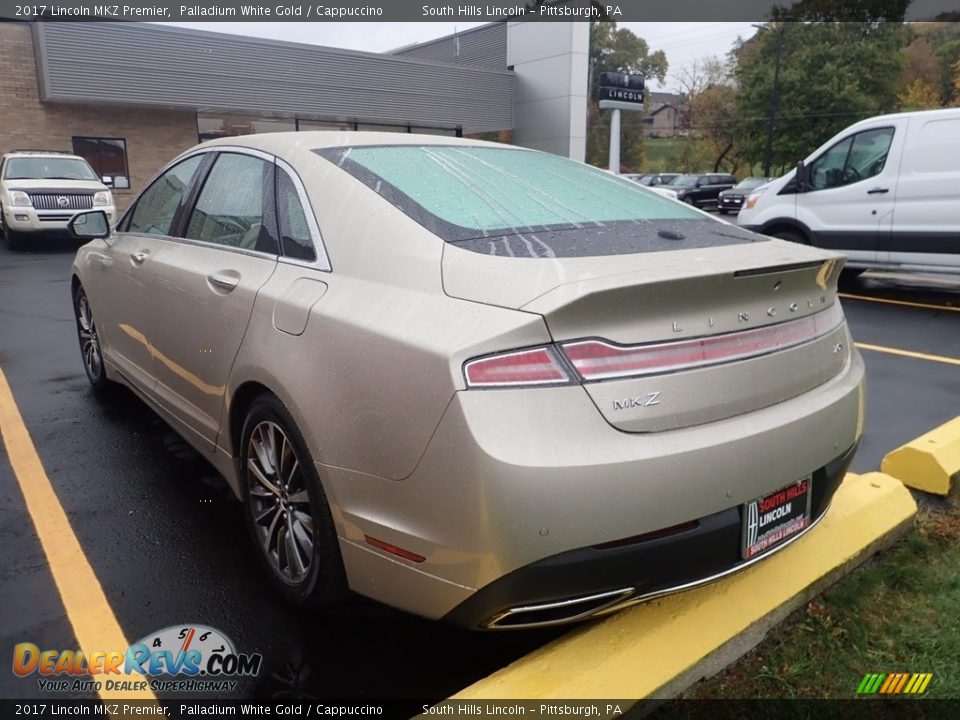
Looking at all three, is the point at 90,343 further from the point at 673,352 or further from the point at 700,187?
the point at 700,187

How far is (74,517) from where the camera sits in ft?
10.9

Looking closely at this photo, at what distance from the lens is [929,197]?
791 centimetres

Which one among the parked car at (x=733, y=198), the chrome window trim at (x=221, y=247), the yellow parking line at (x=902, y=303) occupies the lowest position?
the parked car at (x=733, y=198)

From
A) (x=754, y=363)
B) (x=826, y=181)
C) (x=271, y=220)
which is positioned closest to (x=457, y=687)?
(x=754, y=363)

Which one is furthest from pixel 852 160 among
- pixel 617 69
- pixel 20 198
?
pixel 617 69

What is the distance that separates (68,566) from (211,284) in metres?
1.20

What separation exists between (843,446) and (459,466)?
4.35 feet

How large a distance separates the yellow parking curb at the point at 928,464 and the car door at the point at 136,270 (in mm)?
3443

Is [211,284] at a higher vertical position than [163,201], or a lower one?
lower

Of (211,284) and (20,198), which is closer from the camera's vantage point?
(211,284)

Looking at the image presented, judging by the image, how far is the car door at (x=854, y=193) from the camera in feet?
27.3

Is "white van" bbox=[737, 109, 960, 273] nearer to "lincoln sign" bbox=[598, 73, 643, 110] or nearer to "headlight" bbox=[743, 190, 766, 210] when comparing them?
"headlight" bbox=[743, 190, 766, 210]

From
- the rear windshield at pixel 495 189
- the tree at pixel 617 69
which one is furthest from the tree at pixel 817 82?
the rear windshield at pixel 495 189

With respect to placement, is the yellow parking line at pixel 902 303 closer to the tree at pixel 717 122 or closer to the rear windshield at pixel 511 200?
the rear windshield at pixel 511 200
